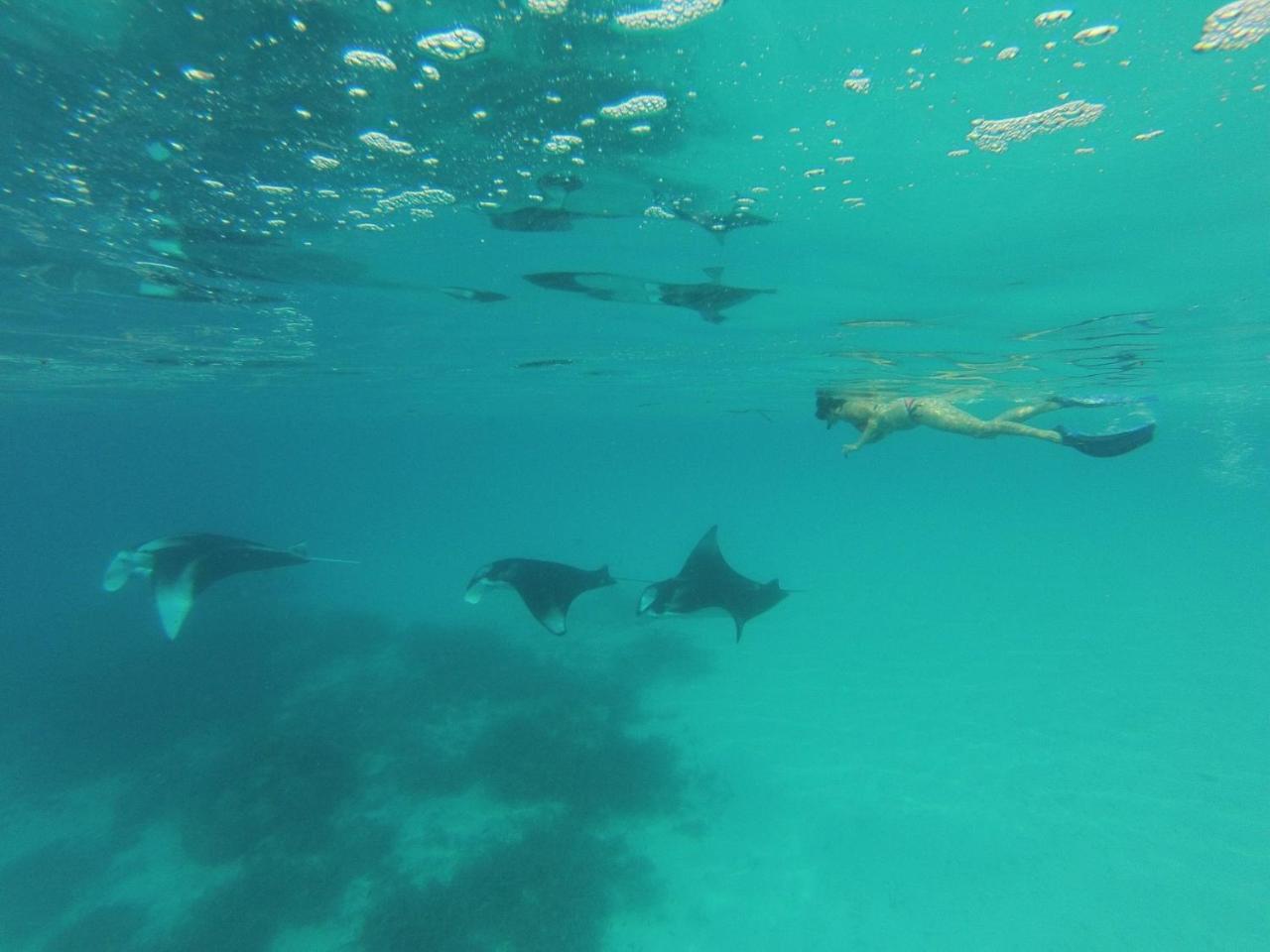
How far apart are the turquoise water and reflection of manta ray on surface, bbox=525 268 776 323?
0.60 feet

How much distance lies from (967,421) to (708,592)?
6413mm

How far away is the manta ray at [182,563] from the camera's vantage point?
10234mm

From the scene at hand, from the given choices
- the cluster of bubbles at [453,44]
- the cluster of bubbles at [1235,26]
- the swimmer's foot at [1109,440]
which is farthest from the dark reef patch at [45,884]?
the cluster of bubbles at [1235,26]

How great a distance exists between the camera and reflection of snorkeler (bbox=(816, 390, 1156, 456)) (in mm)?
10719

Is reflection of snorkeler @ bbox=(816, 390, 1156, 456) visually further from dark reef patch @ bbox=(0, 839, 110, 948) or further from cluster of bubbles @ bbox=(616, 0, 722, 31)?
dark reef patch @ bbox=(0, 839, 110, 948)

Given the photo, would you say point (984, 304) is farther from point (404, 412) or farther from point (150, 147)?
point (404, 412)

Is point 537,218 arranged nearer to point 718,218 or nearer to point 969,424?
point 718,218

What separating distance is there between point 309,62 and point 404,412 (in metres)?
41.9

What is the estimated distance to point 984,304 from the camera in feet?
45.3

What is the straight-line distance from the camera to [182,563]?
10.8 m

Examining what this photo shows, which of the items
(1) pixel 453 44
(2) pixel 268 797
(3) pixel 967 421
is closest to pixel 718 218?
(1) pixel 453 44

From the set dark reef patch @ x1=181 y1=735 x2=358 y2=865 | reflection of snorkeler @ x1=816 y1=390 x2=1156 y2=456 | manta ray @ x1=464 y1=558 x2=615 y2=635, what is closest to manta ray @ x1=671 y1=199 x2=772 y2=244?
reflection of snorkeler @ x1=816 y1=390 x2=1156 y2=456

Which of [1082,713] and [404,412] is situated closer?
[1082,713]

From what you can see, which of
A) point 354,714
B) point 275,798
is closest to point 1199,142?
point 275,798
